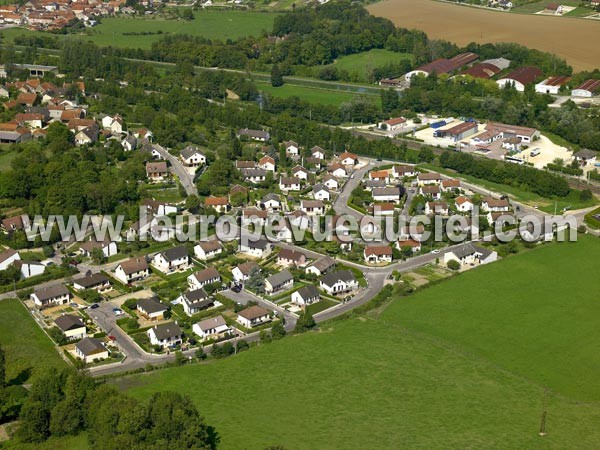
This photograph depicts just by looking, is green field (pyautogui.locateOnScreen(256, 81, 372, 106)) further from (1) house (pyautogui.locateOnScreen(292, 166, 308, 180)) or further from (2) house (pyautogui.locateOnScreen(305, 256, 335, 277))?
(2) house (pyautogui.locateOnScreen(305, 256, 335, 277))

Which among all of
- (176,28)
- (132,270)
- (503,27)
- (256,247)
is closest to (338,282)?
(256,247)

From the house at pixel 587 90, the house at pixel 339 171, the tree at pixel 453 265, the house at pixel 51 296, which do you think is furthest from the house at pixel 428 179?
the house at pixel 587 90

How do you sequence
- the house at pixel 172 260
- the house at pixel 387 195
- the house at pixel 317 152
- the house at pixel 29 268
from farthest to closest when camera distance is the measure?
the house at pixel 317 152 → the house at pixel 387 195 → the house at pixel 172 260 → the house at pixel 29 268

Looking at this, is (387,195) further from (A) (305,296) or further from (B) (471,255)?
(A) (305,296)

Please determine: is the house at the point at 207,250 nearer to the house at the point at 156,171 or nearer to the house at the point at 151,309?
the house at the point at 151,309

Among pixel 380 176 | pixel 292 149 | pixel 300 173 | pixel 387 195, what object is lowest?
pixel 387 195

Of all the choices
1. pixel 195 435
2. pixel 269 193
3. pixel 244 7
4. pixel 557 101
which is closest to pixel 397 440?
pixel 195 435

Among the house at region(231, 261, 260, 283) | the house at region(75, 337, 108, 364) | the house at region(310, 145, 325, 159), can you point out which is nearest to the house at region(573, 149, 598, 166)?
the house at region(310, 145, 325, 159)
